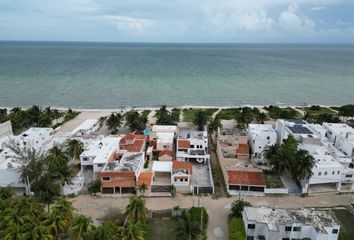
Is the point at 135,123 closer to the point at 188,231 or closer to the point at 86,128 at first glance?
the point at 86,128

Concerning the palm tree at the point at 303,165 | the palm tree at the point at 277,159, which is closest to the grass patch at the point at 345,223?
the palm tree at the point at 303,165

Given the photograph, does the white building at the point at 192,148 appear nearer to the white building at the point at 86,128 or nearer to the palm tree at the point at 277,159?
the palm tree at the point at 277,159

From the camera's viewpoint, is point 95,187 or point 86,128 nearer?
point 95,187

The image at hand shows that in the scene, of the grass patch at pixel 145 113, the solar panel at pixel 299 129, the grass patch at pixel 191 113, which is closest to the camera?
the solar panel at pixel 299 129

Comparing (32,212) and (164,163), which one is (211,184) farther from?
(32,212)

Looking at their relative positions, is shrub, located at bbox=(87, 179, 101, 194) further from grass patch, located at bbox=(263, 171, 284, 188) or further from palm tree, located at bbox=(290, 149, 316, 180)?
palm tree, located at bbox=(290, 149, 316, 180)

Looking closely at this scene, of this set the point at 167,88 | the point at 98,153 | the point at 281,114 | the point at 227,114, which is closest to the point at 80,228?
the point at 98,153

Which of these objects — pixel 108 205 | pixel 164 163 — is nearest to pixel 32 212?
pixel 108 205
